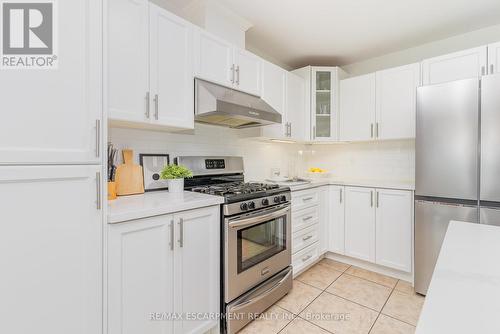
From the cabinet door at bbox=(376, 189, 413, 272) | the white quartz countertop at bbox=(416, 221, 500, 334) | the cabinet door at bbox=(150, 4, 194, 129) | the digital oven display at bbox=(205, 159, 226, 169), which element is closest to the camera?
the white quartz countertop at bbox=(416, 221, 500, 334)

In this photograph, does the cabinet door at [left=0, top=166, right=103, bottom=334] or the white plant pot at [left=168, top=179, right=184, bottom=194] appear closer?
the cabinet door at [left=0, top=166, right=103, bottom=334]

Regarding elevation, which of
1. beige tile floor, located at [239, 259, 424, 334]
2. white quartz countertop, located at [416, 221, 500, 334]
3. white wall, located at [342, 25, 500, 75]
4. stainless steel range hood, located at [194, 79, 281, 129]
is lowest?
beige tile floor, located at [239, 259, 424, 334]

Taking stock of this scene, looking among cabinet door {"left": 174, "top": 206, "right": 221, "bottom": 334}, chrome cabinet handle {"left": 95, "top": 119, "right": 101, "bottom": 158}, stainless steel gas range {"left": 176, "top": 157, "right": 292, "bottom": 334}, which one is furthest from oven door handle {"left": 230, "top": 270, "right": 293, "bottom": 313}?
chrome cabinet handle {"left": 95, "top": 119, "right": 101, "bottom": 158}

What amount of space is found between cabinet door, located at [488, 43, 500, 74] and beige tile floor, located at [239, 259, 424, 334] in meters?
2.11

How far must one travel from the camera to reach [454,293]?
2.00 feet

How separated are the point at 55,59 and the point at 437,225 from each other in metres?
2.83

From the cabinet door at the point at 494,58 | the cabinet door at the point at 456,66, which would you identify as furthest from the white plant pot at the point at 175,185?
the cabinet door at the point at 494,58

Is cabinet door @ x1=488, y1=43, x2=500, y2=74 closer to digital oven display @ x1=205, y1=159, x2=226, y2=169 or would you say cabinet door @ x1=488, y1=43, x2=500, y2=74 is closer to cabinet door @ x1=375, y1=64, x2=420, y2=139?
cabinet door @ x1=375, y1=64, x2=420, y2=139

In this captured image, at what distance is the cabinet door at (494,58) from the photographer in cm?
218

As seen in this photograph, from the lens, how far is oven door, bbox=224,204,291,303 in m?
1.73

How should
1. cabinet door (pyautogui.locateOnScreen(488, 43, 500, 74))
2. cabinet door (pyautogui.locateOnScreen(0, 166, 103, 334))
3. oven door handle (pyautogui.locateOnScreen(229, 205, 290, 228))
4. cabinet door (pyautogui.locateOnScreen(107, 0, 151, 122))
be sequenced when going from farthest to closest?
cabinet door (pyautogui.locateOnScreen(488, 43, 500, 74)) < oven door handle (pyautogui.locateOnScreen(229, 205, 290, 228)) < cabinet door (pyautogui.locateOnScreen(107, 0, 151, 122)) < cabinet door (pyautogui.locateOnScreen(0, 166, 103, 334))

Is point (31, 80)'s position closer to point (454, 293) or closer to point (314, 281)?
point (454, 293)

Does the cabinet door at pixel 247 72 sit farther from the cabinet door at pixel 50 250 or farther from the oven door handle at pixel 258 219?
the cabinet door at pixel 50 250

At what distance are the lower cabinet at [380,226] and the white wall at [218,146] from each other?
0.93 metres
